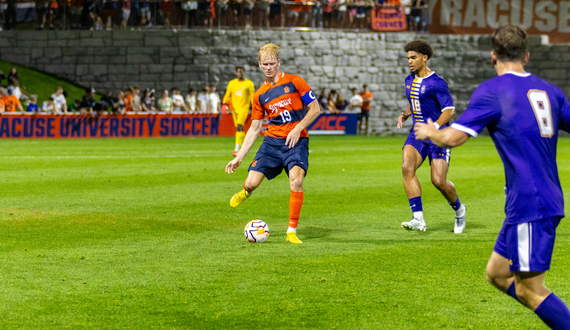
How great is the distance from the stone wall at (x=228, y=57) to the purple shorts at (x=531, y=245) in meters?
28.8

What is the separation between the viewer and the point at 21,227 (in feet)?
29.9

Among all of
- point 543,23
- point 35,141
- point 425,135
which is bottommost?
point 35,141

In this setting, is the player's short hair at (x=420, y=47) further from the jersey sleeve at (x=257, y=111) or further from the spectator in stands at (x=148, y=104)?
the spectator in stands at (x=148, y=104)

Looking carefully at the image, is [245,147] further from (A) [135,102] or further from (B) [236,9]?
(B) [236,9]

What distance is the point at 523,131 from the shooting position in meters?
4.18

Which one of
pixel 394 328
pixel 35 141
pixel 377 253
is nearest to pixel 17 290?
pixel 394 328

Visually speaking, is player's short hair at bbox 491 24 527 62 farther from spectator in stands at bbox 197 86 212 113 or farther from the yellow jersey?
spectator in stands at bbox 197 86 212 113

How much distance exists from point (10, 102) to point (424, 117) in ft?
66.8

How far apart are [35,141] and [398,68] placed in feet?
56.8

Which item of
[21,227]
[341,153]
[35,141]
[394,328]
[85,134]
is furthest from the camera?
[85,134]

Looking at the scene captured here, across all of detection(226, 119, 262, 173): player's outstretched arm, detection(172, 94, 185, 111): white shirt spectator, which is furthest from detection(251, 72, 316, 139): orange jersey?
detection(172, 94, 185, 111): white shirt spectator

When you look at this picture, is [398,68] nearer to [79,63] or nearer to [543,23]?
[543,23]

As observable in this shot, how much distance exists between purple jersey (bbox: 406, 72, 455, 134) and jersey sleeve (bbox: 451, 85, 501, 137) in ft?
15.6

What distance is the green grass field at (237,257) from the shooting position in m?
5.41
